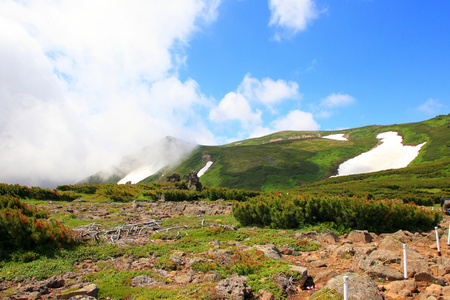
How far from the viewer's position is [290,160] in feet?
280

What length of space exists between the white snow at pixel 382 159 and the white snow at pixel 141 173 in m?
76.3

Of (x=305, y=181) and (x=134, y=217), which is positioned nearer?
(x=134, y=217)

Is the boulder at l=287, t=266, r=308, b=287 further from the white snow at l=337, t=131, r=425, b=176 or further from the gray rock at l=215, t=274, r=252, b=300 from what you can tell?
the white snow at l=337, t=131, r=425, b=176

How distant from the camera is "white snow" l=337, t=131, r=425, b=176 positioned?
244ft

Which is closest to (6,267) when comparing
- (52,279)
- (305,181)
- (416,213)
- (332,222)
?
(52,279)

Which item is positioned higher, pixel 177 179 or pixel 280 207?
pixel 177 179

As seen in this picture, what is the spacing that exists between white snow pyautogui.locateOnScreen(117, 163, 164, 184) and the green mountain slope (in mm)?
8475

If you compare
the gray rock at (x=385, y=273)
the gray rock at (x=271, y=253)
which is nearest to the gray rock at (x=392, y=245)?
the gray rock at (x=385, y=273)

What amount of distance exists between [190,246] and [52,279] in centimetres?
487

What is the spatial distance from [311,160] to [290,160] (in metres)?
7.50

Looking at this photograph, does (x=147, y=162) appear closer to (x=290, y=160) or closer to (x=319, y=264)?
(x=290, y=160)

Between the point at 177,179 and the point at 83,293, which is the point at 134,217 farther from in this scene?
the point at 177,179

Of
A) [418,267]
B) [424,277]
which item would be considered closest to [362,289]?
[424,277]

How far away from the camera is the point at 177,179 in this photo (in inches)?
1660
